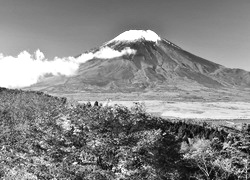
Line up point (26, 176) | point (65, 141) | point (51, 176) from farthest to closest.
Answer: point (26, 176), point (65, 141), point (51, 176)

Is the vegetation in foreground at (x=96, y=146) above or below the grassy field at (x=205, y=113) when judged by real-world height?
above

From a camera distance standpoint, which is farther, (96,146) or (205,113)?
(205,113)

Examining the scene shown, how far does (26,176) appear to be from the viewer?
16641mm

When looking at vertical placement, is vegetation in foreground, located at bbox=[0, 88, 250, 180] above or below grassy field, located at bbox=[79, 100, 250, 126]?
above

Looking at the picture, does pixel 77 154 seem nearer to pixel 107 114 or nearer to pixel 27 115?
pixel 107 114

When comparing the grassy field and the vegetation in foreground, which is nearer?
the vegetation in foreground

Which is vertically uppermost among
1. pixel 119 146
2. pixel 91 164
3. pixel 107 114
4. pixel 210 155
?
pixel 107 114

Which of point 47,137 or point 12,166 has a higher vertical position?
point 47,137

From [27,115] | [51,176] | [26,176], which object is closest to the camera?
[51,176]

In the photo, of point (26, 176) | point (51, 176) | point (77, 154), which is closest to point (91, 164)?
point (77, 154)

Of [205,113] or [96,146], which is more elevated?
[96,146]

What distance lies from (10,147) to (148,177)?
11.0m

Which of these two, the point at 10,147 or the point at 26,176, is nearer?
the point at 26,176

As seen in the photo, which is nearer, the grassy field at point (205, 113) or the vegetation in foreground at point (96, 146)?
the vegetation in foreground at point (96, 146)
